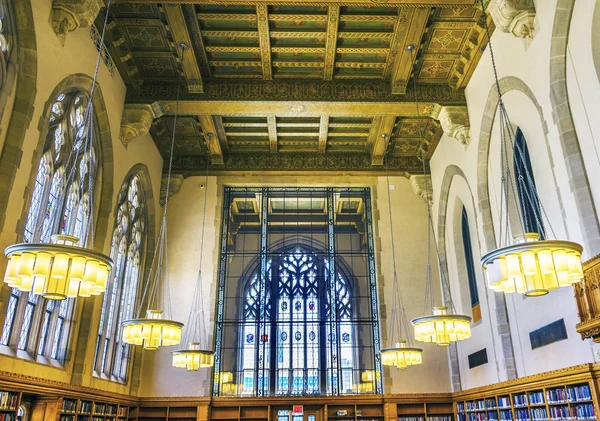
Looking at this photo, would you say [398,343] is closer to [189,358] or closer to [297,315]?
[189,358]

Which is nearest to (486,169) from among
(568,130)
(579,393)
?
(568,130)

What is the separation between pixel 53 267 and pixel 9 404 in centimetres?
381

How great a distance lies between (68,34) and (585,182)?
8617 mm

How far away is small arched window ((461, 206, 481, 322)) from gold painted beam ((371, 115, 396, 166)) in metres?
2.94

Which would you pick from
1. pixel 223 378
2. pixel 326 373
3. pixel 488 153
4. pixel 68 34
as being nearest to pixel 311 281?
pixel 326 373

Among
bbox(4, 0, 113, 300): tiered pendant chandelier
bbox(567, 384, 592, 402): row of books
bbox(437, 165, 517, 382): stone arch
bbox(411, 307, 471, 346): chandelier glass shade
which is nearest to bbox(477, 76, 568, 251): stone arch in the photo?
bbox(437, 165, 517, 382): stone arch

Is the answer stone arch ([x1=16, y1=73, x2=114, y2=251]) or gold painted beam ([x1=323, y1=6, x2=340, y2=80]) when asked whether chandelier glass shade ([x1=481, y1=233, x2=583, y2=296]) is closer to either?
gold painted beam ([x1=323, y1=6, x2=340, y2=80])

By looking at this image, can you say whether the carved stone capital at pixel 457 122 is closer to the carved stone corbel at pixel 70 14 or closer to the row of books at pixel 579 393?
the row of books at pixel 579 393

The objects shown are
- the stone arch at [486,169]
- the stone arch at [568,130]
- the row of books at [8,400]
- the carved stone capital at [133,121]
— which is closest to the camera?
the stone arch at [568,130]

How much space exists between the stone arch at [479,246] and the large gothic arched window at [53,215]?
819cm

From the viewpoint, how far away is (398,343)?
1142 centimetres

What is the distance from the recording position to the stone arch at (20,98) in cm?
705

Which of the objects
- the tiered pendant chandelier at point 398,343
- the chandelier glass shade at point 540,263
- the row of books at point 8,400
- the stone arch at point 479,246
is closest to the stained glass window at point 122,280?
the row of books at point 8,400

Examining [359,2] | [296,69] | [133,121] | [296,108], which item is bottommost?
[133,121]
